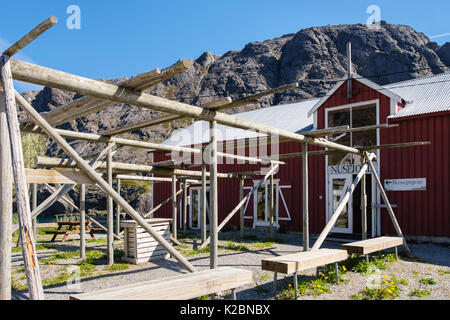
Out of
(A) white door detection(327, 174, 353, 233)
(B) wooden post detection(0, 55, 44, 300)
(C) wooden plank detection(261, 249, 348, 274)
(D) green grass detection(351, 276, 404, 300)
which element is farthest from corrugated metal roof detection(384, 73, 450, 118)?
(B) wooden post detection(0, 55, 44, 300)

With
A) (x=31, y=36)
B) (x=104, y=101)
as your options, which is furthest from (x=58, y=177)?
(x=31, y=36)

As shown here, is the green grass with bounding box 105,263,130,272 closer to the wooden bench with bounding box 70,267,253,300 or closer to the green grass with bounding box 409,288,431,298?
the wooden bench with bounding box 70,267,253,300

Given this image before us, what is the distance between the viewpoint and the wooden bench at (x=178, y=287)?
3.87 m

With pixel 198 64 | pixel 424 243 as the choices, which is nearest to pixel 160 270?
pixel 424 243

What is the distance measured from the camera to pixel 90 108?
5441 millimetres

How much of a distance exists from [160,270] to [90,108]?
13.4ft

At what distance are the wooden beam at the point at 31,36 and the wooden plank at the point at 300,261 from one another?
427 cm

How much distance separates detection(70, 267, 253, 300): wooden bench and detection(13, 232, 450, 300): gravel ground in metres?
1.14

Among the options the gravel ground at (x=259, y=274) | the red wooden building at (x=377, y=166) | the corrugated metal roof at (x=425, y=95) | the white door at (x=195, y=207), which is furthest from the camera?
the white door at (x=195, y=207)

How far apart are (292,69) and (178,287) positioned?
244ft

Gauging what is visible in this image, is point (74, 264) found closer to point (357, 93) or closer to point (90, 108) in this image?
point (90, 108)

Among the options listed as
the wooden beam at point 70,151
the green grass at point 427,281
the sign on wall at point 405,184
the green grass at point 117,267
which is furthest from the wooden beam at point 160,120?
the sign on wall at point 405,184

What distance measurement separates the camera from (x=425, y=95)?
45.4 ft

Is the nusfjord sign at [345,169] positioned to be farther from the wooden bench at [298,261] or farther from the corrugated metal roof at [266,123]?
the wooden bench at [298,261]
